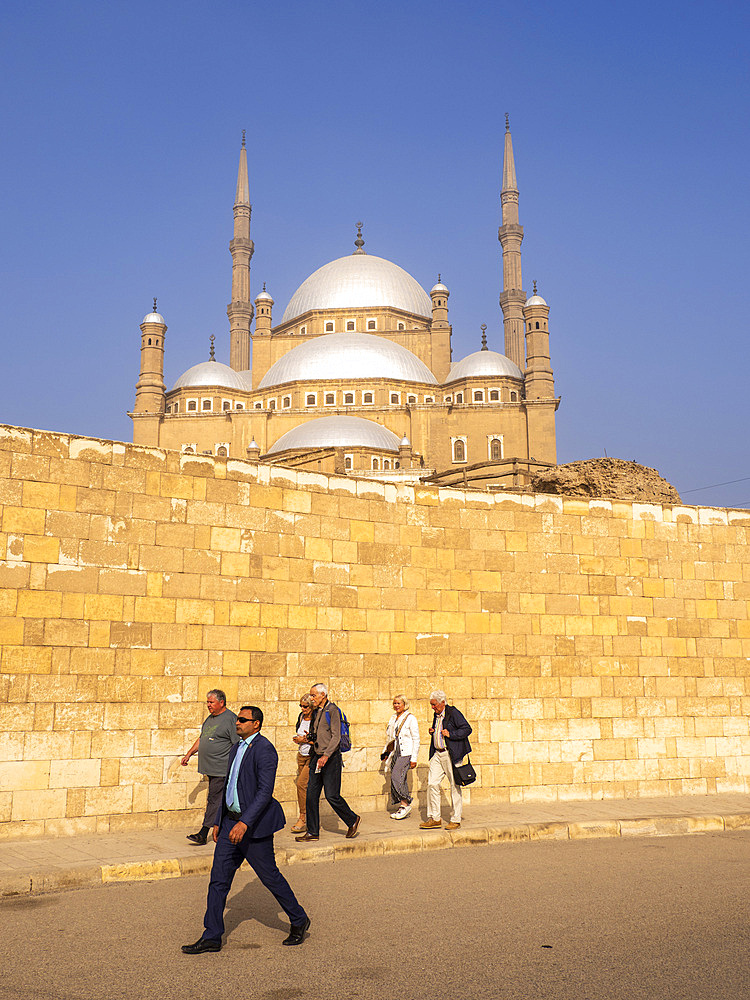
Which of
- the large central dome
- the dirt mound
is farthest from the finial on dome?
the dirt mound

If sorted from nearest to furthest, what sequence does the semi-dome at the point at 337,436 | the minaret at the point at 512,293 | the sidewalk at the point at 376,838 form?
the sidewalk at the point at 376,838, the semi-dome at the point at 337,436, the minaret at the point at 512,293

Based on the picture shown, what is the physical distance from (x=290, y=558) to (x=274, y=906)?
3.57 m

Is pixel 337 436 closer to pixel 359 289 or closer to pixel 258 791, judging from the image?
pixel 359 289

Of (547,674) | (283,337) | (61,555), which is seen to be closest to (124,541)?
(61,555)

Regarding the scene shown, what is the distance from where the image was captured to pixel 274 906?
5047 millimetres

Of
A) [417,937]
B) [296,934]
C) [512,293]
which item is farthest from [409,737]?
[512,293]

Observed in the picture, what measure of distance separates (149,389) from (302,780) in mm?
43997

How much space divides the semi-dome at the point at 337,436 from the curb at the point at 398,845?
32.6 meters

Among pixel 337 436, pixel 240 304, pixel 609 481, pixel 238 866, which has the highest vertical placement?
pixel 240 304

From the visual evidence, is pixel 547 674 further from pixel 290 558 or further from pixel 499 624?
pixel 290 558

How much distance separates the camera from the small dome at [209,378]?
167 ft

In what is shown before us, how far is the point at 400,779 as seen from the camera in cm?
775

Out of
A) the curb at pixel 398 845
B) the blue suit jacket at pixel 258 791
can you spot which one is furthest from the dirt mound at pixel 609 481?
the blue suit jacket at pixel 258 791

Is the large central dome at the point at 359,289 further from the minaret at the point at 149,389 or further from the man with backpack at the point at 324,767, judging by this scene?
the man with backpack at the point at 324,767
